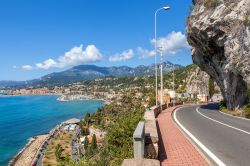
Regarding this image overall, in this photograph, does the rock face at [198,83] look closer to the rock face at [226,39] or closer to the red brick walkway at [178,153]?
the rock face at [226,39]

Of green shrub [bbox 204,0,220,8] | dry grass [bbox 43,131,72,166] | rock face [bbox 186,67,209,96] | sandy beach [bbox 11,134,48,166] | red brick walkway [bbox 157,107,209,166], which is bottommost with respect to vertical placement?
sandy beach [bbox 11,134,48,166]

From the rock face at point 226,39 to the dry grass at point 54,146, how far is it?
1345 inches

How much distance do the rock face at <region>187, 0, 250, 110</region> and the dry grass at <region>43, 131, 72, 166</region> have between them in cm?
3415

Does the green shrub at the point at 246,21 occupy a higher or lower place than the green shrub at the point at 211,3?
lower

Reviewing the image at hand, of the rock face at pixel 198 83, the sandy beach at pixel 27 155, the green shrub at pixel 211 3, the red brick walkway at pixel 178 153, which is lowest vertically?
the sandy beach at pixel 27 155

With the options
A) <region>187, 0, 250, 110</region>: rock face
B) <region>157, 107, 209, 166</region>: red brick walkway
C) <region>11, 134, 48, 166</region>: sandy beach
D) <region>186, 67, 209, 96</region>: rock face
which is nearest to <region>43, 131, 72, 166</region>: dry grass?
<region>11, 134, 48, 166</region>: sandy beach

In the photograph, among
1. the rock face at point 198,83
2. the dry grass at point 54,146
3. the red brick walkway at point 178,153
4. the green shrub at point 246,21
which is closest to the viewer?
the red brick walkway at point 178,153

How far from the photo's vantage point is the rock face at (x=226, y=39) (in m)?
29.1

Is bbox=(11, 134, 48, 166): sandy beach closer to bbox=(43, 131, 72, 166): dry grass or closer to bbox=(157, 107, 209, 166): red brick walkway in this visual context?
bbox=(43, 131, 72, 166): dry grass

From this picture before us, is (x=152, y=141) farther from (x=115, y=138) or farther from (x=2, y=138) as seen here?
(x=2, y=138)

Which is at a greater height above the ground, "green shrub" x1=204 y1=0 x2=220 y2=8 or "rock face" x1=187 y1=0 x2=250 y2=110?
"green shrub" x1=204 y1=0 x2=220 y2=8

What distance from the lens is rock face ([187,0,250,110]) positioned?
2909 centimetres

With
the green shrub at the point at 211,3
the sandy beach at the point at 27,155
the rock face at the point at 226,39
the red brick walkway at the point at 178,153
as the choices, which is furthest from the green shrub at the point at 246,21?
the sandy beach at the point at 27,155

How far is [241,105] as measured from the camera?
3444cm
